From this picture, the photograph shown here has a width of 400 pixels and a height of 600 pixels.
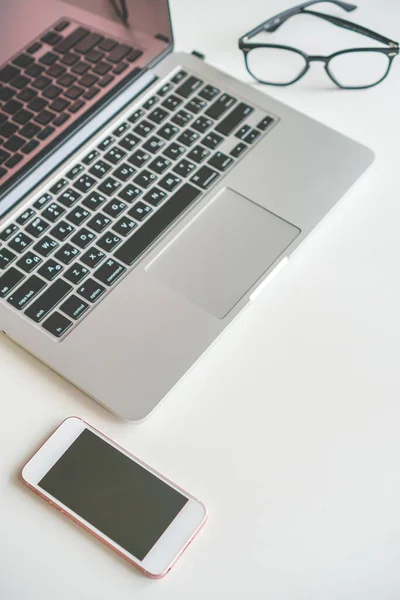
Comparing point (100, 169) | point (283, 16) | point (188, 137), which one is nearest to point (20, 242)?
point (100, 169)

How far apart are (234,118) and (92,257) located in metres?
0.25

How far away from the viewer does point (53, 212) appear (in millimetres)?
677

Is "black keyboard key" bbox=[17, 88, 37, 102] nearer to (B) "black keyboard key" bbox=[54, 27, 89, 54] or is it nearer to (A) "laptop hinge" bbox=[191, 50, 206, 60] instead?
(B) "black keyboard key" bbox=[54, 27, 89, 54]

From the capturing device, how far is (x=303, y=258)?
68 centimetres

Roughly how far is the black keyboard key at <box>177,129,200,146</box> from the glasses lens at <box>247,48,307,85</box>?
150mm

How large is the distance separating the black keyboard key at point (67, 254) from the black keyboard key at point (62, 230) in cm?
1

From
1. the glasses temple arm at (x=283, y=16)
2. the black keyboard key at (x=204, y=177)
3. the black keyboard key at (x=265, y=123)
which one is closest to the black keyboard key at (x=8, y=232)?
the black keyboard key at (x=204, y=177)

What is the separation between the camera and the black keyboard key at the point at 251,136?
29.1 inches

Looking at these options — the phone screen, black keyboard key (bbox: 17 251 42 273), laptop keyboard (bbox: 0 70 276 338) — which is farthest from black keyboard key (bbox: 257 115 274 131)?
the phone screen

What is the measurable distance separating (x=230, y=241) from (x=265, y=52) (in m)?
0.33

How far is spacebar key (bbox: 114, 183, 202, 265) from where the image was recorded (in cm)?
65

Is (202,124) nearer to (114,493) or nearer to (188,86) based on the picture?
(188,86)

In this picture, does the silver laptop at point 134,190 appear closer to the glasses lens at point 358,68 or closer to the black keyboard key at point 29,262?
the black keyboard key at point 29,262

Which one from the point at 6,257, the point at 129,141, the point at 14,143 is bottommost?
the point at 6,257
